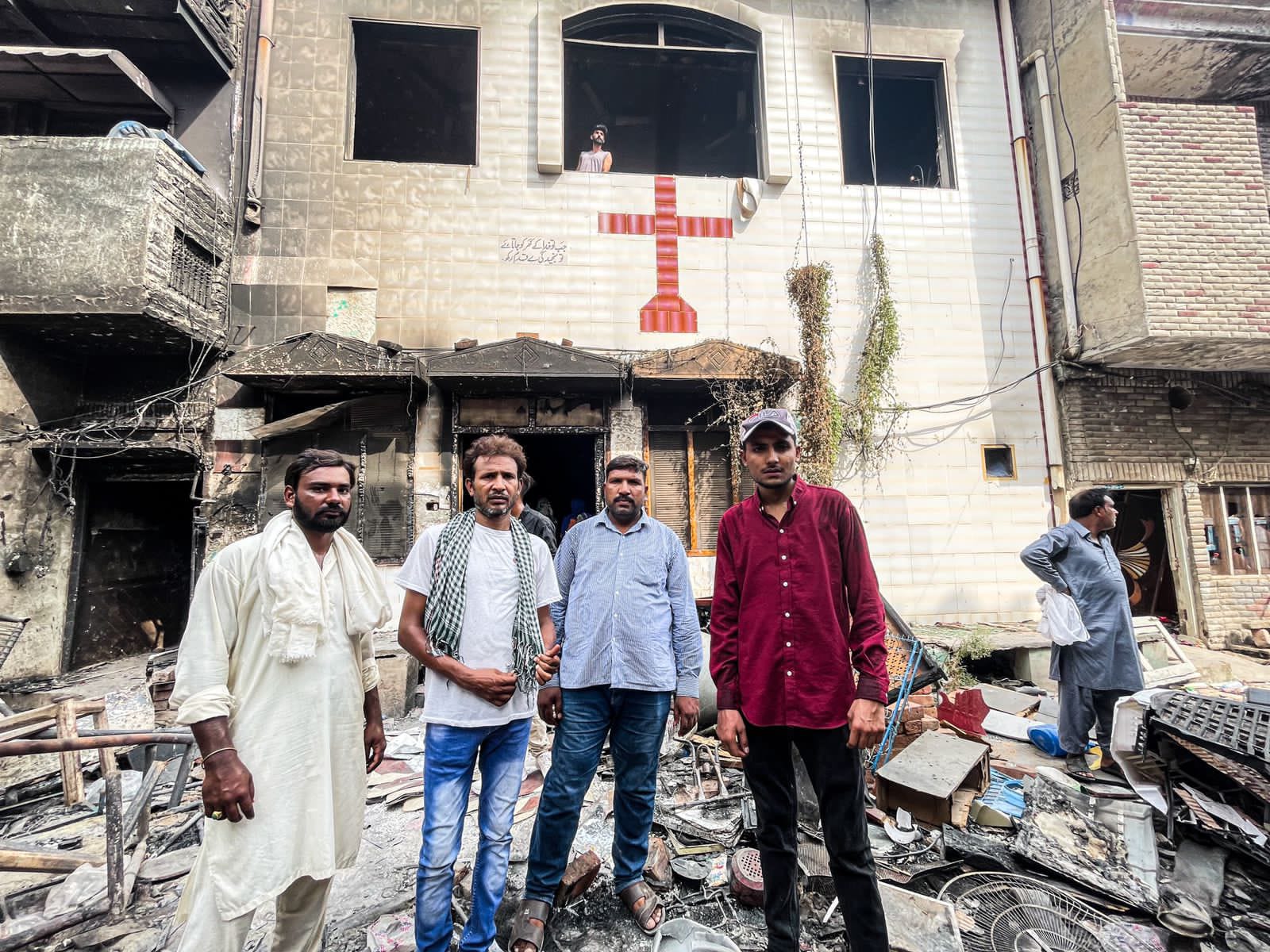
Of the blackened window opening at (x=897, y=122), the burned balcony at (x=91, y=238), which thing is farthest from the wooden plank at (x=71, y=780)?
the blackened window opening at (x=897, y=122)

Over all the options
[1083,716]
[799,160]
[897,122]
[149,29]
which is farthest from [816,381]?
[149,29]

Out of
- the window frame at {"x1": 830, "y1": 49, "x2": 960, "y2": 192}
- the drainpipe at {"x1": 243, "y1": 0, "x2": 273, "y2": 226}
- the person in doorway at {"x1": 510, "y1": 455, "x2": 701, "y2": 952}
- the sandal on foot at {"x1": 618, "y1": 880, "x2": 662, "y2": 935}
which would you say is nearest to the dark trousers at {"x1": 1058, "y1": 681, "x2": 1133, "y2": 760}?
the person in doorway at {"x1": 510, "y1": 455, "x2": 701, "y2": 952}

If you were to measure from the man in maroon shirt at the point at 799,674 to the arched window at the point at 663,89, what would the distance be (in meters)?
8.75

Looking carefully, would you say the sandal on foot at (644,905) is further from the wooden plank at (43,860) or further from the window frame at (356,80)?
the window frame at (356,80)

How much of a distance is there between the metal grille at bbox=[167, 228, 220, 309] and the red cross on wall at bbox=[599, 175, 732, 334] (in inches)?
216

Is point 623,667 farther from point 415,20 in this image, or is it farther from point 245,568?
point 415,20

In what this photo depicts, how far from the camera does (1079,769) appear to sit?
4.07 meters

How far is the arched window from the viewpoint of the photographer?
28.8 feet

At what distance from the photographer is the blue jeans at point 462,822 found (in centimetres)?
210

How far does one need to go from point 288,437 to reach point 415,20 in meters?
6.64

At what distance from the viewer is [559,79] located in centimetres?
812

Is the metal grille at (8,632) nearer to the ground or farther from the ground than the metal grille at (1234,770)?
farther from the ground

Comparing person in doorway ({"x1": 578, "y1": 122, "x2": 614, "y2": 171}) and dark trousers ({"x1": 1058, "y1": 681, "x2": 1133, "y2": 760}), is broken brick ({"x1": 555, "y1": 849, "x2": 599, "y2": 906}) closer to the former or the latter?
dark trousers ({"x1": 1058, "y1": 681, "x2": 1133, "y2": 760})

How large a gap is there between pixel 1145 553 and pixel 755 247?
886 cm
